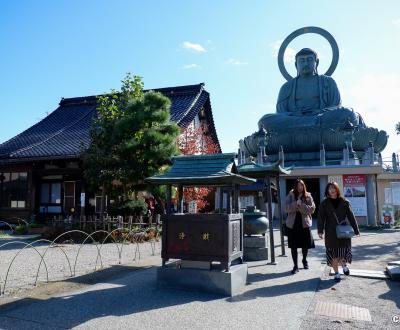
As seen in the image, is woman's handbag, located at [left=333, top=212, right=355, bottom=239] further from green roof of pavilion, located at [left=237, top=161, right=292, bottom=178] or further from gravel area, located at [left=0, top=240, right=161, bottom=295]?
gravel area, located at [left=0, top=240, right=161, bottom=295]

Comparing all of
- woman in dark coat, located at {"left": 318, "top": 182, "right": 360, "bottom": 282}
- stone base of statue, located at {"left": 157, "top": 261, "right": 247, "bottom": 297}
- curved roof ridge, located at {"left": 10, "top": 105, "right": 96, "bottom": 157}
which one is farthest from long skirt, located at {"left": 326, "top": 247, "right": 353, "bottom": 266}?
curved roof ridge, located at {"left": 10, "top": 105, "right": 96, "bottom": 157}

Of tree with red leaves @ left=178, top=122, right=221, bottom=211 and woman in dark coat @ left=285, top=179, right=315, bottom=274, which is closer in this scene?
woman in dark coat @ left=285, top=179, right=315, bottom=274

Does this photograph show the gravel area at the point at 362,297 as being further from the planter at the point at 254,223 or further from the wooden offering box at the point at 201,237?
the planter at the point at 254,223

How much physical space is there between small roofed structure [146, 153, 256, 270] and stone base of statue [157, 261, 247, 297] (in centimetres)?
15

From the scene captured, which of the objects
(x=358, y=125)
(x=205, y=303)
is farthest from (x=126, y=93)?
(x=358, y=125)

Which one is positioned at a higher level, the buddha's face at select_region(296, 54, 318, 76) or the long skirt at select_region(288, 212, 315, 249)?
the buddha's face at select_region(296, 54, 318, 76)

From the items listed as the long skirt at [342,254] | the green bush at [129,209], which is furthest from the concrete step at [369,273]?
the green bush at [129,209]

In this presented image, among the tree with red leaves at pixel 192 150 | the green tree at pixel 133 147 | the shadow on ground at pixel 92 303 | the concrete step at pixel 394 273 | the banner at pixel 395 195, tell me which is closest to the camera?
the shadow on ground at pixel 92 303

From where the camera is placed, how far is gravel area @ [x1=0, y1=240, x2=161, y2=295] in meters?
6.35

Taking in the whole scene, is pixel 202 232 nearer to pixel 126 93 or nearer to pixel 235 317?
pixel 235 317

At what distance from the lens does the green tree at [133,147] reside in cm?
1179

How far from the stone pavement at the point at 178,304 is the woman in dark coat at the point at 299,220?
529 millimetres

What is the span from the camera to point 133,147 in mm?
11781

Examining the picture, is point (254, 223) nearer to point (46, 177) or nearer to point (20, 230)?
point (20, 230)
